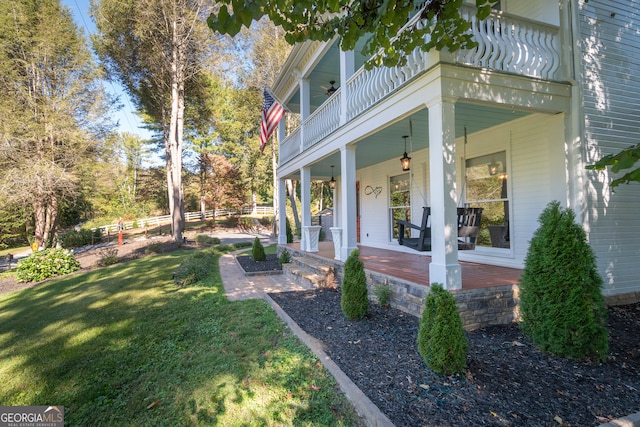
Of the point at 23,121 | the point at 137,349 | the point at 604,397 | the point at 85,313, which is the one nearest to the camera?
the point at 604,397

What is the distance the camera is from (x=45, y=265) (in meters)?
8.91

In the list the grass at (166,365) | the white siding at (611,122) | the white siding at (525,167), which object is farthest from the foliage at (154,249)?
the white siding at (611,122)

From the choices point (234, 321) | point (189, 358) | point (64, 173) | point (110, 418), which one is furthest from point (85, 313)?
point (64, 173)

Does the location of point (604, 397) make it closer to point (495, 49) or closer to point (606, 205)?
point (606, 205)

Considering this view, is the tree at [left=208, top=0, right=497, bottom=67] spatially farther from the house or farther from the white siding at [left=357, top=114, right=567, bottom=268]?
the white siding at [left=357, top=114, right=567, bottom=268]

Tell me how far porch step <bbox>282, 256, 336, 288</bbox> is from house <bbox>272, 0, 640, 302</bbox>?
1.59ft

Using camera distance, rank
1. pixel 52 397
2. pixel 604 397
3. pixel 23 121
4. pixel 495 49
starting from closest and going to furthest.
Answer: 1. pixel 604 397
2. pixel 52 397
3. pixel 495 49
4. pixel 23 121

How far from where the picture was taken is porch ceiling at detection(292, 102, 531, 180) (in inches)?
188

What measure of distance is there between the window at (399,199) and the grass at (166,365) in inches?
182

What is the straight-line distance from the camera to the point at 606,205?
14.5 ft

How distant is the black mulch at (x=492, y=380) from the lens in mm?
2174

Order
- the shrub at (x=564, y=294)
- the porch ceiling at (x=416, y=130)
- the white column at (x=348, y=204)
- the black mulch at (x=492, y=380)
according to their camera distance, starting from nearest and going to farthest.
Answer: the black mulch at (x=492, y=380), the shrub at (x=564, y=294), the porch ceiling at (x=416, y=130), the white column at (x=348, y=204)

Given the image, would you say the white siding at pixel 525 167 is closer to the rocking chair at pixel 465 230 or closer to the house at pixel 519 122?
the house at pixel 519 122

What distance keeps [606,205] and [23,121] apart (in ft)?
60.4
